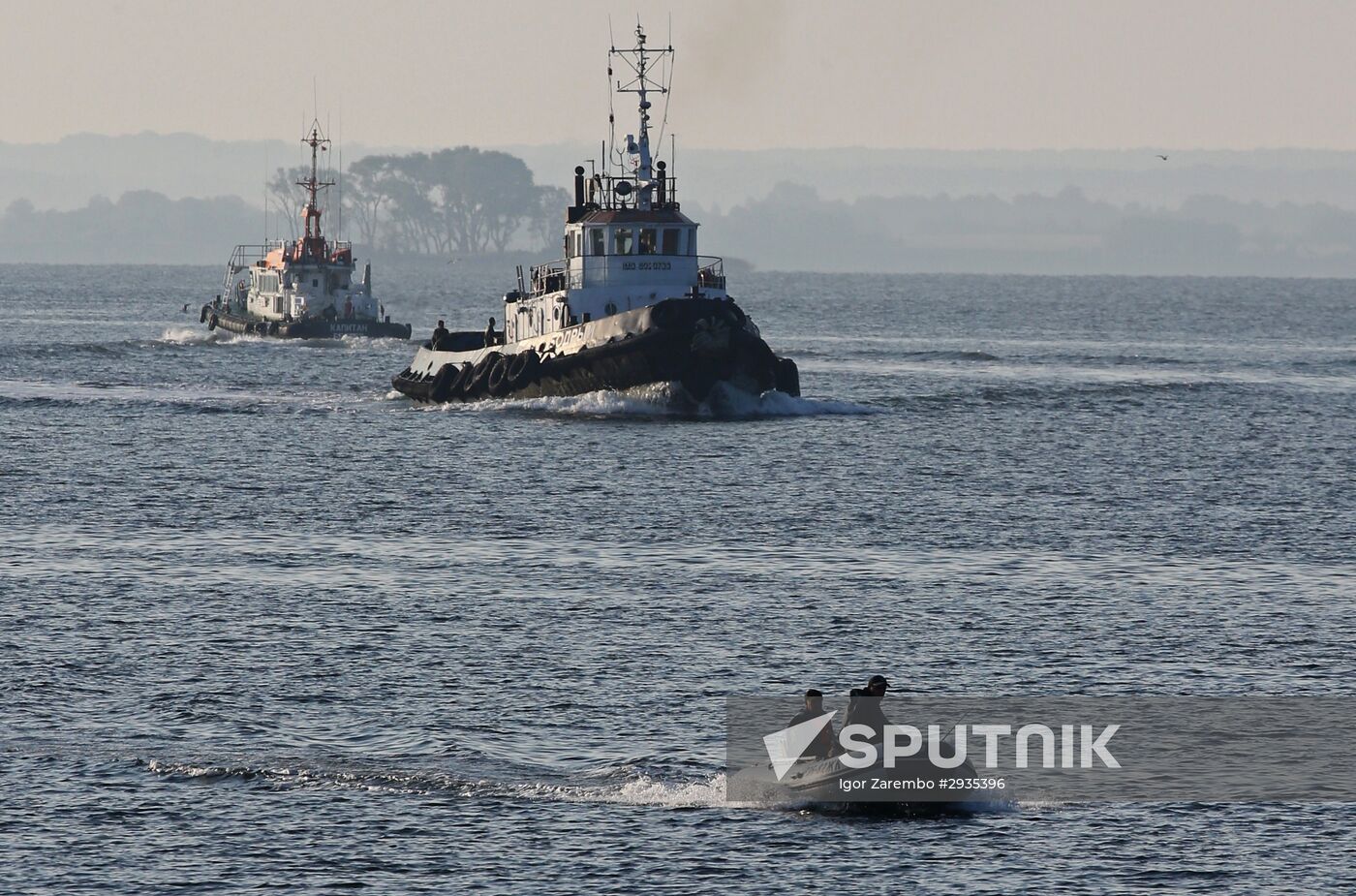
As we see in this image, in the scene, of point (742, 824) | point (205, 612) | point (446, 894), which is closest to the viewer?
point (446, 894)

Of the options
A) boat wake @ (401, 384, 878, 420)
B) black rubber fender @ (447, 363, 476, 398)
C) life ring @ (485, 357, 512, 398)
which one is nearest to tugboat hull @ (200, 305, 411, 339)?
black rubber fender @ (447, 363, 476, 398)

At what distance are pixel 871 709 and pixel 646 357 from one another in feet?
161

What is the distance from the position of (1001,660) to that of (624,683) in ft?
25.1

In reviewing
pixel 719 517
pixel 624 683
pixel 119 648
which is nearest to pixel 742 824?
pixel 624 683

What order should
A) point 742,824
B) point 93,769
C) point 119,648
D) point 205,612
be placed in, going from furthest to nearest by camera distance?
1. point 205,612
2. point 119,648
3. point 93,769
4. point 742,824

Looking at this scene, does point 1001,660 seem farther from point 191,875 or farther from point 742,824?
point 191,875

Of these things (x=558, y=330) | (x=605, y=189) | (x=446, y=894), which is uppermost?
(x=605, y=189)

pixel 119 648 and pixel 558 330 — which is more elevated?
pixel 558 330

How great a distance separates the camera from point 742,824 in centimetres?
2847

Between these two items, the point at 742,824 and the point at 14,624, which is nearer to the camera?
the point at 742,824

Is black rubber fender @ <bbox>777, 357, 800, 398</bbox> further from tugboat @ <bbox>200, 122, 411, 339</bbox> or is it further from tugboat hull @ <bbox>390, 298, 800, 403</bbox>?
tugboat @ <bbox>200, 122, 411, 339</bbox>

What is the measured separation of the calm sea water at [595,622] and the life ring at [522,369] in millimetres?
1837

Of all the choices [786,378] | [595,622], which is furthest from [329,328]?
[595,622]

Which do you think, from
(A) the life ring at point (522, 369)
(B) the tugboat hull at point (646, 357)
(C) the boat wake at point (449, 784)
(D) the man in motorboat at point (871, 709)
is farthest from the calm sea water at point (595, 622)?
(A) the life ring at point (522, 369)
